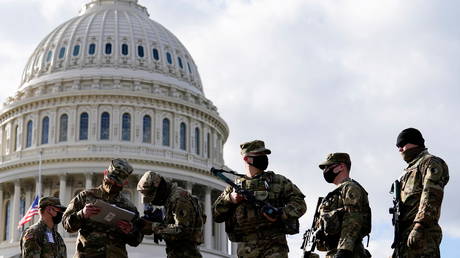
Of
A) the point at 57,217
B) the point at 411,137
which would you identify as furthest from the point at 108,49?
the point at 411,137

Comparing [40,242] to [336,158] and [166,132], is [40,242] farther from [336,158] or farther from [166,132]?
[166,132]

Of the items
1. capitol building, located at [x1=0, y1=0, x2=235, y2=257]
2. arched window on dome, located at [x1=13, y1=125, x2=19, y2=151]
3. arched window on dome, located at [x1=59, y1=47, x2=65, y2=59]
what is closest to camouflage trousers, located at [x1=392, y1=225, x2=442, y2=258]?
capitol building, located at [x1=0, y1=0, x2=235, y2=257]

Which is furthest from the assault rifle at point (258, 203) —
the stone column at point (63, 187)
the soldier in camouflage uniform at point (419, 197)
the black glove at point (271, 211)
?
the stone column at point (63, 187)

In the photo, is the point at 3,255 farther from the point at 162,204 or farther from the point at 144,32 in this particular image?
the point at 162,204

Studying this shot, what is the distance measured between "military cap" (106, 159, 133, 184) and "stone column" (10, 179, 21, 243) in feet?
197

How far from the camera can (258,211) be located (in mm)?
11422

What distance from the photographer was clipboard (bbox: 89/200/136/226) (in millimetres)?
11594

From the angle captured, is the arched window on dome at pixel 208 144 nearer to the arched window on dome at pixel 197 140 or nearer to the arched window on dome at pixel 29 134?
the arched window on dome at pixel 197 140

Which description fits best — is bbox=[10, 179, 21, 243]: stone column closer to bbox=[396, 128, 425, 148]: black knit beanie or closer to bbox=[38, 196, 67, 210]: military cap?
bbox=[38, 196, 67, 210]: military cap

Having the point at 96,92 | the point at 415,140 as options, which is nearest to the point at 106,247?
the point at 415,140

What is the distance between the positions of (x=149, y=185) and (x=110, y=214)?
1.99 ft

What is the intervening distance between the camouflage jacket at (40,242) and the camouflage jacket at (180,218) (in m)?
1.87

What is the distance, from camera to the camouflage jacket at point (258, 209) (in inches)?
452

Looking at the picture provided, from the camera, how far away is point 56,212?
1288 cm
